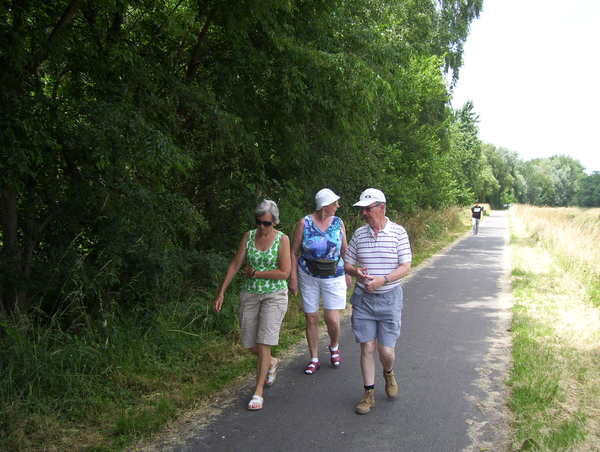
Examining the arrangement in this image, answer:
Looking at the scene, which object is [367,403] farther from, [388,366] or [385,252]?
[385,252]

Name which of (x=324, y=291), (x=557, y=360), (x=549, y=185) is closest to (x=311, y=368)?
(x=324, y=291)

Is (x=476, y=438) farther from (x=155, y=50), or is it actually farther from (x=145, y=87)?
(x=155, y=50)

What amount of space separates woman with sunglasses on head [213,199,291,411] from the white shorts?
720mm

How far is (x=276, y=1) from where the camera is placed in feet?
22.9

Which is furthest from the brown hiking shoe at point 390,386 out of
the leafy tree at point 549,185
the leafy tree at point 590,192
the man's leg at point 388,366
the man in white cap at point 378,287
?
the leafy tree at point 590,192

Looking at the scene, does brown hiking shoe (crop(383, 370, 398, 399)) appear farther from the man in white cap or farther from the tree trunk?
the tree trunk

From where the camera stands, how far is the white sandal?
15.1 ft

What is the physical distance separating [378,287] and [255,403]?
4.68ft

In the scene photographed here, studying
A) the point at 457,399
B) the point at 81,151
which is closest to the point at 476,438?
the point at 457,399

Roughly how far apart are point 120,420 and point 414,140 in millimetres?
14985

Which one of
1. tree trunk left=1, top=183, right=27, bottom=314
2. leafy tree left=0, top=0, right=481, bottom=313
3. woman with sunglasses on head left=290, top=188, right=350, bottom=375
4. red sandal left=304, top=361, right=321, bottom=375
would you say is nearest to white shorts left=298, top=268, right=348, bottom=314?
woman with sunglasses on head left=290, top=188, right=350, bottom=375

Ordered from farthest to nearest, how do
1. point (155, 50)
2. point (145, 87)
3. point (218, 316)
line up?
point (155, 50)
point (218, 316)
point (145, 87)

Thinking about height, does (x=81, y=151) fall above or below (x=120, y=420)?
above

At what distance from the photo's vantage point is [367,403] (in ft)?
14.9
